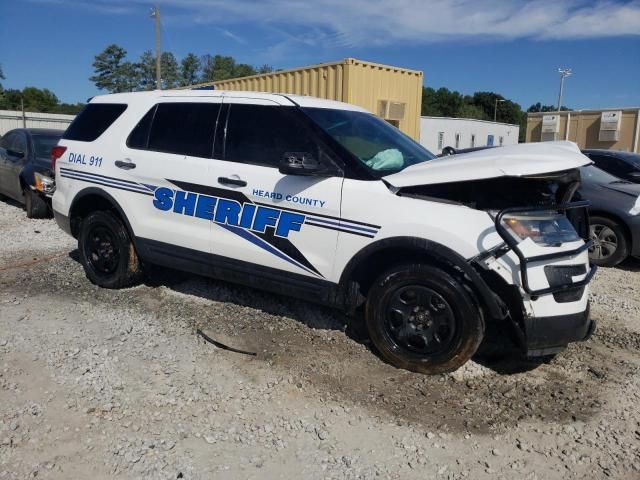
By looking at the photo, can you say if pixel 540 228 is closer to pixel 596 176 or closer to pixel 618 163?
pixel 596 176

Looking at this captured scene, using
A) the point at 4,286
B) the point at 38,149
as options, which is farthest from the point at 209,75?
the point at 4,286

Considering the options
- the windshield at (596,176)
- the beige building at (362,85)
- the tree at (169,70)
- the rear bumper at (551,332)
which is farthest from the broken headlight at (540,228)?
the tree at (169,70)

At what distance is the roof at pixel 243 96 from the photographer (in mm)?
4348

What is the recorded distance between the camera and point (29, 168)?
934cm

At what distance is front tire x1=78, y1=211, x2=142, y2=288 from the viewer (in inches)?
205

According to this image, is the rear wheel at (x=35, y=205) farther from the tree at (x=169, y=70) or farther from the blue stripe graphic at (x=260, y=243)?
the tree at (x=169, y=70)

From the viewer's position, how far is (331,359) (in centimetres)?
401

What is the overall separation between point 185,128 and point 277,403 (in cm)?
256

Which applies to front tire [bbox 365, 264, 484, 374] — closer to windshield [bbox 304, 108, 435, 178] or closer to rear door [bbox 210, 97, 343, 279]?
rear door [bbox 210, 97, 343, 279]

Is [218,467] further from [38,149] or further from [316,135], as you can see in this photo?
[38,149]

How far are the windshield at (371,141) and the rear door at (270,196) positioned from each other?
200mm

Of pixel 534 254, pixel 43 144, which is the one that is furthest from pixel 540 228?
pixel 43 144

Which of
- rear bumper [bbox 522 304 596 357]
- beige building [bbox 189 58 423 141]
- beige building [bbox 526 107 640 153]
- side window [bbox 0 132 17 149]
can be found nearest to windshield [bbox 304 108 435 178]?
rear bumper [bbox 522 304 596 357]

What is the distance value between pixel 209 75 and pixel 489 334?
75.4 metres
